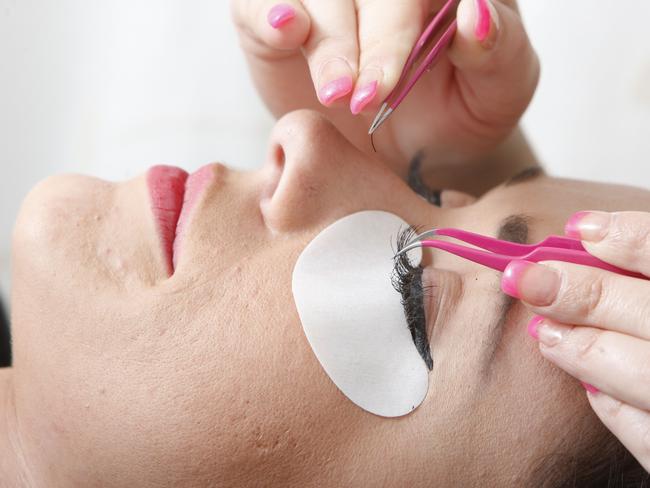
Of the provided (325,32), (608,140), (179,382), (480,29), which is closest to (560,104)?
(608,140)

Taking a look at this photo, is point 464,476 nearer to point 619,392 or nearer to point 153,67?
point 619,392

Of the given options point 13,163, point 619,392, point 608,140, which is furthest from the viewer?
point 608,140

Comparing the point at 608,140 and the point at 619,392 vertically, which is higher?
the point at 619,392

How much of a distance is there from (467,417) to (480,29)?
0.39 m

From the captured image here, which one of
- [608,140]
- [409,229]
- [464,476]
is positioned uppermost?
[409,229]

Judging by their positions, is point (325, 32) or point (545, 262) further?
point (325, 32)

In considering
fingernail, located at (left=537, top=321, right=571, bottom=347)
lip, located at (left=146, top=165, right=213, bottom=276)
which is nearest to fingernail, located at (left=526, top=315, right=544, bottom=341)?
fingernail, located at (left=537, top=321, right=571, bottom=347)

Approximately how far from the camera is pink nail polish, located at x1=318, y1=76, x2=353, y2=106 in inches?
23.4

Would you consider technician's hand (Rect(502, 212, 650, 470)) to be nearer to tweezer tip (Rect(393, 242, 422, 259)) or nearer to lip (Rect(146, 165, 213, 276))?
tweezer tip (Rect(393, 242, 422, 259))

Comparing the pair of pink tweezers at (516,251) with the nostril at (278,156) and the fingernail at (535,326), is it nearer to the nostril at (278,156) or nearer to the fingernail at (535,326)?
the fingernail at (535,326)

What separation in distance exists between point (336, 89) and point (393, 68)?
0.06 m

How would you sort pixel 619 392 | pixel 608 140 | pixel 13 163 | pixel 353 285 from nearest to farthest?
pixel 619 392, pixel 353 285, pixel 13 163, pixel 608 140

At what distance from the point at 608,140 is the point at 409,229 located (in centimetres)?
77

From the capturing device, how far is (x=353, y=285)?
64cm
